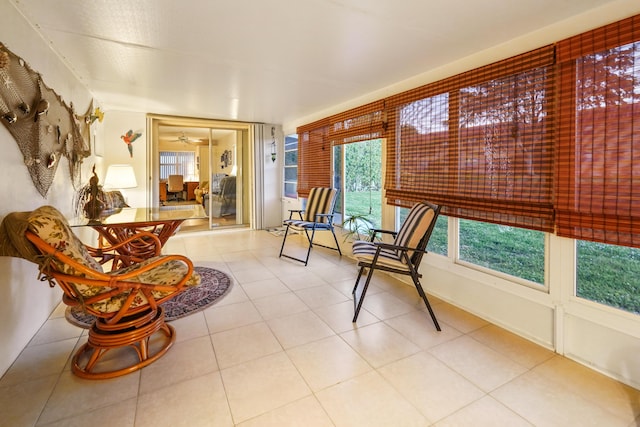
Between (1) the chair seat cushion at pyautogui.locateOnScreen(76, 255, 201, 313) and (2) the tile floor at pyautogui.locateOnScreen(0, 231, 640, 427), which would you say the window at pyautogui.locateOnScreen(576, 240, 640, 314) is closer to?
(2) the tile floor at pyautogui.locateOnScreen(0, 231, 640, 427)

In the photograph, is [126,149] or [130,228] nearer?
[130,228]

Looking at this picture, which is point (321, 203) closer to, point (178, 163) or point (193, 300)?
point (193, 300)

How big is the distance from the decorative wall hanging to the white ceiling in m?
0.43

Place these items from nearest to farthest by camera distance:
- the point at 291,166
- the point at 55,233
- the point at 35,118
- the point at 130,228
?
1. the point at 55,233
2. the point at 35,118
3. the point at 130,228
4. the point at 291,166

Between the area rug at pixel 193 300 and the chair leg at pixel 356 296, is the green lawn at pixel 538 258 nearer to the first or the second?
the chair leg at pixel 356 296

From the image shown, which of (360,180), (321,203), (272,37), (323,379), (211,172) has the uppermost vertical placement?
(272,37)

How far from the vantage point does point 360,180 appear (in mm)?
3992

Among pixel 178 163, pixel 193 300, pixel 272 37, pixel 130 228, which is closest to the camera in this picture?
pixel 272 37

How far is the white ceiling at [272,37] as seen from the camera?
6.00 feet

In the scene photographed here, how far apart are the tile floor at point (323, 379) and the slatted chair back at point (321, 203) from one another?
1.77 meters

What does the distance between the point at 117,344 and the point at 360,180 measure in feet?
10.1

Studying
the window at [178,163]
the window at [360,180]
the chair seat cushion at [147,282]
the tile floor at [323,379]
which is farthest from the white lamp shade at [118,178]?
the window at [178,163]

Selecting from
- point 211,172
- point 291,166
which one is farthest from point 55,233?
point 291,166

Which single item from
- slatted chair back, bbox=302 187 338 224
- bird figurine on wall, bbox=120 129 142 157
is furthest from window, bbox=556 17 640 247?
bird figurine on wall, bbox=120 129 142 157
